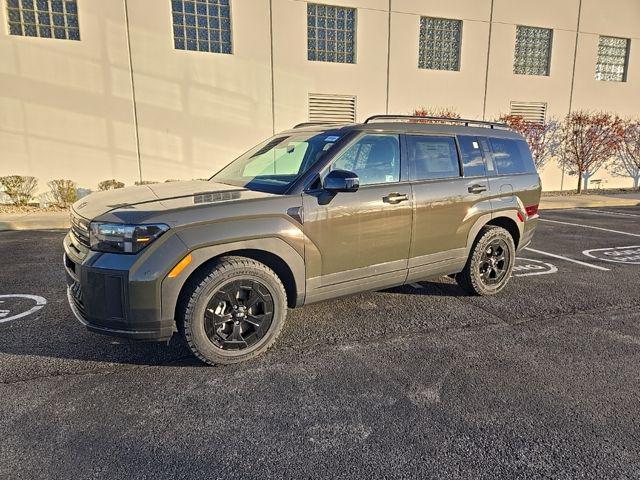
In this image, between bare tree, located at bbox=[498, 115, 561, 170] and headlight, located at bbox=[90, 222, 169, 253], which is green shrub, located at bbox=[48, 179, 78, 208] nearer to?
headlight, located at bbox=[90, 222, 169, 253]

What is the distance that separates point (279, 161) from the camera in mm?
4020

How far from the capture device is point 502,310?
4.35 metres

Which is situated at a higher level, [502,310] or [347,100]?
[347,100]

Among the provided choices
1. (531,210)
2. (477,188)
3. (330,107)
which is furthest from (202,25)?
(531,210)

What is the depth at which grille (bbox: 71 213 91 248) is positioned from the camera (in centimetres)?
296

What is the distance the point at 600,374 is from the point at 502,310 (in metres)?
1.30

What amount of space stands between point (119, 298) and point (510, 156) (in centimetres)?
441

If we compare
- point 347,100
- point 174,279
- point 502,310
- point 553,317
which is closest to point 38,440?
point 174,279

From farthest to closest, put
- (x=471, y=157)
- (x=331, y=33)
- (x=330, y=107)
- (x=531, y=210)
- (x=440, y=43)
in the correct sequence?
(x=440, y=43), (x=330, y=107), (x=331, y=33), (x=531, y=210), (x=471, y=157)

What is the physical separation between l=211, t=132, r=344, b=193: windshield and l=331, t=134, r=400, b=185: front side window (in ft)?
0.59

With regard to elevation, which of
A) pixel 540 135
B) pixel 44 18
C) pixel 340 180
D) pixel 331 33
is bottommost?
pixel 340 180

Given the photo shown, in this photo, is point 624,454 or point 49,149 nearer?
point 624,454

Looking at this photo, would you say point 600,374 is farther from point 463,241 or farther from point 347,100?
point 347,100

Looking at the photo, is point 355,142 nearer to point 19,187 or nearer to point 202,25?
point 202,25
